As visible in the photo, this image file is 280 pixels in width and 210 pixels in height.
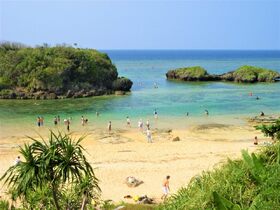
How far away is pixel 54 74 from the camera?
5931cm

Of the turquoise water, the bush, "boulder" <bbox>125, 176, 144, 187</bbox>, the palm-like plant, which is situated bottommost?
the turquoise water

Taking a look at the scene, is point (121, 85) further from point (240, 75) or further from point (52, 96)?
point (240, 75)

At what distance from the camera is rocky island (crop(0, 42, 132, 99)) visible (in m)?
58.4

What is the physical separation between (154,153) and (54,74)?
35.1 meters

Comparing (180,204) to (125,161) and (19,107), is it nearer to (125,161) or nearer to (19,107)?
(125,161)

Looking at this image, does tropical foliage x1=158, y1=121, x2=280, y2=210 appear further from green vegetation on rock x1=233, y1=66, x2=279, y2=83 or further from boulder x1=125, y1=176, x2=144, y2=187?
green vegetation on rock x1=233, y1=66, x2=279, y2=83

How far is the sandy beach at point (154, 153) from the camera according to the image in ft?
68.0

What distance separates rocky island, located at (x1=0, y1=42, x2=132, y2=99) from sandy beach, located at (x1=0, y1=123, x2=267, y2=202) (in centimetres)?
2439

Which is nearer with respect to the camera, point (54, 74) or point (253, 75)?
point (54, 74)

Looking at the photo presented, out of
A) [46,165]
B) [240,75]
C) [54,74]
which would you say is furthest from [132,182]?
[240,75]

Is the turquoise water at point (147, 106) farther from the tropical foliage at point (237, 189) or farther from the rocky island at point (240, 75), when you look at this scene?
the tropical foliage at point (237, 189)

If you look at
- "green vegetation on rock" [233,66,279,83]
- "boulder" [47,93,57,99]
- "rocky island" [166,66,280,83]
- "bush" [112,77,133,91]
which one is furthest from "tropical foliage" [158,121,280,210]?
"rocky island" [166,66,280,83]

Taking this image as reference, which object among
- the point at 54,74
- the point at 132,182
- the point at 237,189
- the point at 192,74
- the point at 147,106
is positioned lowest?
the point at 147,106

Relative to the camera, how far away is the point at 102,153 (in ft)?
91.1
